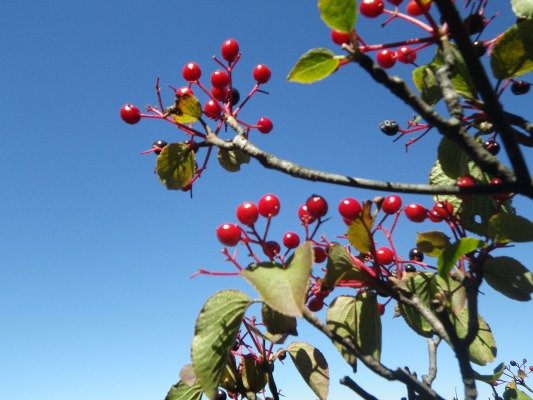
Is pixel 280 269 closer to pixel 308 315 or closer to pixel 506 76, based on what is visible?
pixel 308 315

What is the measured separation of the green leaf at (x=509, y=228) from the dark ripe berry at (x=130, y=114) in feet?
5.45

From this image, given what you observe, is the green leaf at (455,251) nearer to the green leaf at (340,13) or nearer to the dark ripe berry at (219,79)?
the green leaf at (340,13)

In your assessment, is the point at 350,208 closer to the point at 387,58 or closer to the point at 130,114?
the point at 387,58

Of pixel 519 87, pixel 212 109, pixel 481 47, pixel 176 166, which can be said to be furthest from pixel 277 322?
pixel 519 87

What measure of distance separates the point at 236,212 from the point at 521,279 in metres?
1.09

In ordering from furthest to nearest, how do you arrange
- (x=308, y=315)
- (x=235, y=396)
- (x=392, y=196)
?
(x=235, y=396) → (x=392, y=196) → (x=308, y=315)

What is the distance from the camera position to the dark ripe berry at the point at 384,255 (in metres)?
1.90

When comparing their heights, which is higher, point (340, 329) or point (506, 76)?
point (506, 76)

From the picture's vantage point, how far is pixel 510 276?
180 centimetres

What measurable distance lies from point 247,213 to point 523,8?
1.18m

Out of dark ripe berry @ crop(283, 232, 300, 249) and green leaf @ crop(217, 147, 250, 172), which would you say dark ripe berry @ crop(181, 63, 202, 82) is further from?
dark ripe berry @ crop(283, 232, 300, 249)

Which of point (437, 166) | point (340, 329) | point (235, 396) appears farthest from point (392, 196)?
point (235, 396)

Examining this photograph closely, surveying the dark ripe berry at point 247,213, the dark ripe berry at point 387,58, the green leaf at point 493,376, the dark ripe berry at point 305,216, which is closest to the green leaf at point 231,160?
the dark ripe berry at point 305,216

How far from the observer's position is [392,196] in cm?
209
